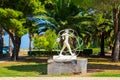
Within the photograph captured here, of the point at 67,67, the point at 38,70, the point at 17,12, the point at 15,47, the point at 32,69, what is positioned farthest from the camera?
the point at 15,47

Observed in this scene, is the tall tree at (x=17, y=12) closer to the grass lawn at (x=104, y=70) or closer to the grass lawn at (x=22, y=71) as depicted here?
the grass lawn at (x=22, y=71)

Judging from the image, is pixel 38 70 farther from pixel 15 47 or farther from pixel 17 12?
pixel 15 47

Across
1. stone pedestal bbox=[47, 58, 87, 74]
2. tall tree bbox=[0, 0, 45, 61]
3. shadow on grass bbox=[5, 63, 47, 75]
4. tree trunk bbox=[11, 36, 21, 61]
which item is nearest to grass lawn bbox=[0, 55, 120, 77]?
shadow on grass bbox=[5, 63, 47, 75]

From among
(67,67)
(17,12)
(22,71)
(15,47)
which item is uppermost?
(17,12)

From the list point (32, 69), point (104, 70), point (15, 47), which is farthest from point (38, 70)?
point (15, 47)

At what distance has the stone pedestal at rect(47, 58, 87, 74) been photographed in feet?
71.3

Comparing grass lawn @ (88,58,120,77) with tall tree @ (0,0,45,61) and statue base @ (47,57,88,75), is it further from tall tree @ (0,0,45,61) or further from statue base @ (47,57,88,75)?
tall tree @ (0,0,45,61)

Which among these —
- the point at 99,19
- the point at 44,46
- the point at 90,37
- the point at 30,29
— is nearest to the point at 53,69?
the point at 30,29

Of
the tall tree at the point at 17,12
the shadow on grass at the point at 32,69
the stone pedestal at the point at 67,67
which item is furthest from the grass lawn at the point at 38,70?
the tall tree at the point at 17,12

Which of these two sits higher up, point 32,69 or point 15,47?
point 15,47

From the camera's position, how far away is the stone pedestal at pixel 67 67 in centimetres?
2173

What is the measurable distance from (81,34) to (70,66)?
22758mm

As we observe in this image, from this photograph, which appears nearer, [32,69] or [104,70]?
[104,70]

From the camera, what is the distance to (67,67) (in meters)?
21.8
